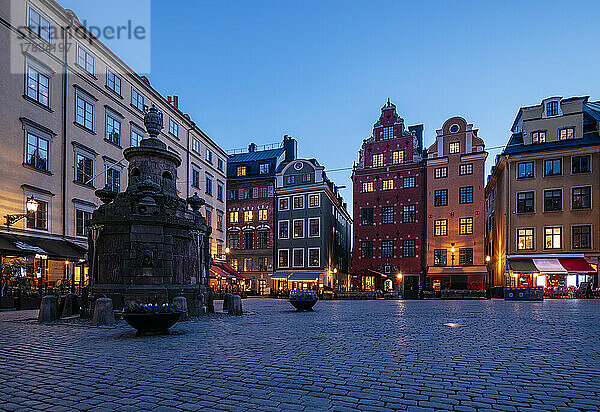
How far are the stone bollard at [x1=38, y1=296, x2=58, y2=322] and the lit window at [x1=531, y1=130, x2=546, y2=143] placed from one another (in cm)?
4151

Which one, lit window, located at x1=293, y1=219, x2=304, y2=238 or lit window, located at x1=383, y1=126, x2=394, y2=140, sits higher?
lit window, located at x1=383, y1=126, x2=394, y2=140

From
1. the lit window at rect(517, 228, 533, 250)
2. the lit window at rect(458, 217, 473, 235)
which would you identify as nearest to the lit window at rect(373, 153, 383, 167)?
the lit window at rect(458, 217, 473, 235)

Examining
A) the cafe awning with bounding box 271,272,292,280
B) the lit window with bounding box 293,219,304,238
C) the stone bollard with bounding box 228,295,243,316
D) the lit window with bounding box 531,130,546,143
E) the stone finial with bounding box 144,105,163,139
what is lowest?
the cafe awning with bounding box 271,272,292,280

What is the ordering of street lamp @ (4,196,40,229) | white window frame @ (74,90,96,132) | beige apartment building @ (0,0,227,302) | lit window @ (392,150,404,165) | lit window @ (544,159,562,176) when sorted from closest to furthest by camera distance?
street lamp @ (4,196,40,229) → beige apartment building @ (0,0,227,302) → white window frame @ (74,90,96,132) → lit window @ (544,159,562,176) → lit window @ (392,150,404,165)

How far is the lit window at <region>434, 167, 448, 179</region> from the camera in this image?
48.0 m

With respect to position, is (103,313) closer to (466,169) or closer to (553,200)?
(553,200)

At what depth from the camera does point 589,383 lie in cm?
672

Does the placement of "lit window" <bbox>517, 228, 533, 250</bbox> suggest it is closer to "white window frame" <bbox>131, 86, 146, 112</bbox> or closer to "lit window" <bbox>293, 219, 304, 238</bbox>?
"lit window" <bbox>293, 219, 304, 238</bbox>

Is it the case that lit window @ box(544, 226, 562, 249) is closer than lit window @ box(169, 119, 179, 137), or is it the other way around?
lit window @ box(544, 226, 562, 249)

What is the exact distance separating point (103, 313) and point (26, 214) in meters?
13.7

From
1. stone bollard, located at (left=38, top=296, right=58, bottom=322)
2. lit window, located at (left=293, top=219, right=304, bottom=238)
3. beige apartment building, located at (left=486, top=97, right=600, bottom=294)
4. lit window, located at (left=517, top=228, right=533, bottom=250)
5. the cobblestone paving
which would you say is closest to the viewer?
the cobblestone paving

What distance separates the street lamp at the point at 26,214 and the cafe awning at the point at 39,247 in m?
0.85

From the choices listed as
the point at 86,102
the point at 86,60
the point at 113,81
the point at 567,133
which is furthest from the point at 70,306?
the point at 567,133

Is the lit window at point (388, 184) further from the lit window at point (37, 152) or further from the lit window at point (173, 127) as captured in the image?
the lit window at point (37, 152)
